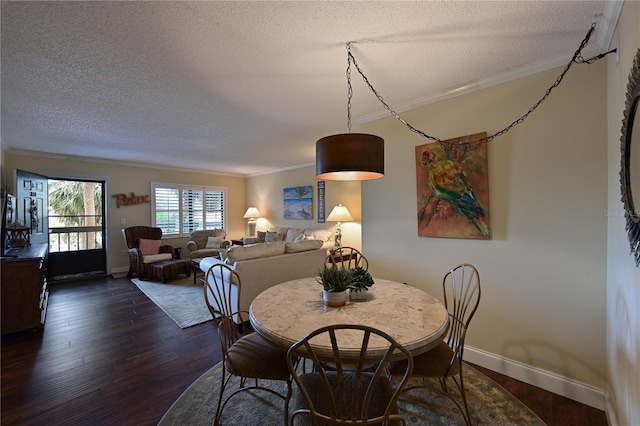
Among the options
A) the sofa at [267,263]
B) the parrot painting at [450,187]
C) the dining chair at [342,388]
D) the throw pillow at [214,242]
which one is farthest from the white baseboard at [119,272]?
the parrot painting at [450,187]

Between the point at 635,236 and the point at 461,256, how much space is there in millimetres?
1264

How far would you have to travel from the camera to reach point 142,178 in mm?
6047

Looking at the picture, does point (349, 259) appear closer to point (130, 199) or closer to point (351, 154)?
point (351, 154)

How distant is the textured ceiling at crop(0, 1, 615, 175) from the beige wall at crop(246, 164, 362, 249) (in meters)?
2.25

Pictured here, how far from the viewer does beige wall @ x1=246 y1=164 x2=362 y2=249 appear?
5.28 metres

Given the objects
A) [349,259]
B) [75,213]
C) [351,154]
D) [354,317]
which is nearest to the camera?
[354,317]

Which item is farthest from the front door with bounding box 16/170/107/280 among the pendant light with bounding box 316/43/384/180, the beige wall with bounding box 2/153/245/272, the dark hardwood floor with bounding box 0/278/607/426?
the pendant light with bounding box 316/43/384/180

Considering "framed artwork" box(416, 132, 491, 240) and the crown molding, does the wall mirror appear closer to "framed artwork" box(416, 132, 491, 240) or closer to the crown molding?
the crown molding

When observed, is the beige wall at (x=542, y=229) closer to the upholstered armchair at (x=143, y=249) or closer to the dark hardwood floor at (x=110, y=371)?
the dark hardwood floor at (x=110, y=371)

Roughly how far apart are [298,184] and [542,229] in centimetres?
496

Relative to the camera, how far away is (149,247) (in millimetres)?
5469

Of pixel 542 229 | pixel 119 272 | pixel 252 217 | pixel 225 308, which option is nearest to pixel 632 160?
pixel 542 229

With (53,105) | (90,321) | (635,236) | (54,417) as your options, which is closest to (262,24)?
(635,236)

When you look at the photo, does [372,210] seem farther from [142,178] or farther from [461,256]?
[142,178]
